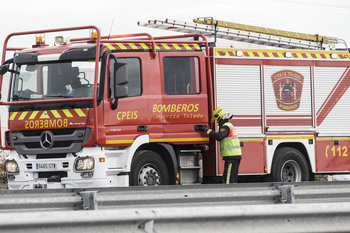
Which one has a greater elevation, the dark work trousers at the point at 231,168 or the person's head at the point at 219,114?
the person's head at the point at 219,114

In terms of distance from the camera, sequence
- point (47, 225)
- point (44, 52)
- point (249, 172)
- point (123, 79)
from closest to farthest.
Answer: point (47, 225), point (123, 79), point (44, 52), point (249, 172)

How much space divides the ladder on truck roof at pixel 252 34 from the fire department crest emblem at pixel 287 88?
1.46 m

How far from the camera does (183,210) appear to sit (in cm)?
473

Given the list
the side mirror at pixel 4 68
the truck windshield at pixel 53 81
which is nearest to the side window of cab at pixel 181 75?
the truck windshield at pixel 53 81

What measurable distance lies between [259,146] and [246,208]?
8.25m

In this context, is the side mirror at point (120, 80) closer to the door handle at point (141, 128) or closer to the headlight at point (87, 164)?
the door handle at point (141, 128)

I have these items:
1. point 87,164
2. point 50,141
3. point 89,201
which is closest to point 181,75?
point 87,164

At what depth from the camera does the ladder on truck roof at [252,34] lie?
14.0 m

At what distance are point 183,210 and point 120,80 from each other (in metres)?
6.39

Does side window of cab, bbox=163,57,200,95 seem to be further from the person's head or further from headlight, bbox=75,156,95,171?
headlight, bbox=75,156,95,171

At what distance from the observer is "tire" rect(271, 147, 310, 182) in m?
13.3

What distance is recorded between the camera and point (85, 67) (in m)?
11.2

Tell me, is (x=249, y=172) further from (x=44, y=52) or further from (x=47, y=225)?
(x=47, y=225)

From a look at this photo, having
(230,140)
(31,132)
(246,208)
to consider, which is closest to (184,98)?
(230,140)
